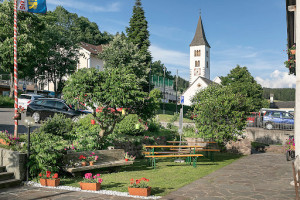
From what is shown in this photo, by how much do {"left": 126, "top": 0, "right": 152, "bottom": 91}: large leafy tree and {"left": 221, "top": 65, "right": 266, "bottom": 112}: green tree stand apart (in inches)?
657

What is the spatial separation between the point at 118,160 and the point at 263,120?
66.4 ft

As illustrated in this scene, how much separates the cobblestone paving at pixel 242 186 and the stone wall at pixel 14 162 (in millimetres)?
4031

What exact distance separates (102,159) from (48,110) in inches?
404

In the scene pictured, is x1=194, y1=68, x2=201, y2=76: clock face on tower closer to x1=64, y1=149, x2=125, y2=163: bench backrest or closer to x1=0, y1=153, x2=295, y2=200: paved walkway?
x1=0, y1=153, x2=295, y2=200: paved walkway

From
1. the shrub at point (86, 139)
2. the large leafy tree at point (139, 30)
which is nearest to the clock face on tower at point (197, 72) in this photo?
the large leafy tree at point (139, 30)

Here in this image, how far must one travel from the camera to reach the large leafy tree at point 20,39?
29500 mm

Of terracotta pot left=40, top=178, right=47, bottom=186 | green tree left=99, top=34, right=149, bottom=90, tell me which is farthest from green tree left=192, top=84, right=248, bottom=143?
green tree left=99, top=34, right=149, bottom=90

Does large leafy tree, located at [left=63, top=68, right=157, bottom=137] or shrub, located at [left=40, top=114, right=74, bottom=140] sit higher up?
large leafy tree, located at [left=63, top=68, right=157, bottom=137]

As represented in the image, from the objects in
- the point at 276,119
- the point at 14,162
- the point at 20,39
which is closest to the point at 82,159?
the point at 14,162

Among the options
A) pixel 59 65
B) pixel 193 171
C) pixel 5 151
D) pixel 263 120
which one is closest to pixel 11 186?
pixel 5 151

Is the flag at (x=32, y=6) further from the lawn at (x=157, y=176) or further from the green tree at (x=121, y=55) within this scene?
the green tree at (x=121, y=55)

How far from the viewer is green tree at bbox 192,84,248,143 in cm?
1410

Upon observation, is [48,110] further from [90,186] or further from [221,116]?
[90,186]

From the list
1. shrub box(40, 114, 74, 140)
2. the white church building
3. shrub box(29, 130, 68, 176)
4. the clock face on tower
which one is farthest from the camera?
the white church building
